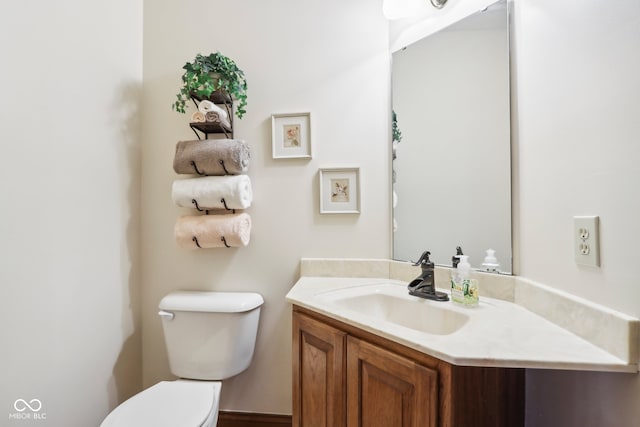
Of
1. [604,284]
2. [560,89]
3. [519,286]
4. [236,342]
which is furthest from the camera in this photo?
Result: [236,342]

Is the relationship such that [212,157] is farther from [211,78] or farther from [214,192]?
[211,78]

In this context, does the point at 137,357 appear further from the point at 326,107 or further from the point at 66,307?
the point at 326,107

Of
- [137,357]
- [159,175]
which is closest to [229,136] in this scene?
[159,175]

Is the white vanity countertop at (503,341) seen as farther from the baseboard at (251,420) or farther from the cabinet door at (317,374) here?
the baseboard at (251,420)

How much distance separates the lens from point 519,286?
91 centimetres

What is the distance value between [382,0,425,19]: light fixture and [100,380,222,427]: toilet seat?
Answer: 1.80 meters

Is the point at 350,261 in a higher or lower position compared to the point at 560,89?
lower

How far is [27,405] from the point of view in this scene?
0.92m

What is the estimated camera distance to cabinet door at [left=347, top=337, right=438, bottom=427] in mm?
648

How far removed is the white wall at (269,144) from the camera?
4.42 feet

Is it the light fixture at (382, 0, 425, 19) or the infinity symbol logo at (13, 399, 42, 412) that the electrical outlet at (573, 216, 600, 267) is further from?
the infinity symbol logo at (13, 399, 42, 412)

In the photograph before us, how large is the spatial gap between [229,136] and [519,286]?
1.41 metres

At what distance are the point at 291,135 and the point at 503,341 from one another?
1185 mm

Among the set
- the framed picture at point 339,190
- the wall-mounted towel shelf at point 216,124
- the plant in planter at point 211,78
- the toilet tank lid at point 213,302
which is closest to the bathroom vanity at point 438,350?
the toilet tank lid at point 213,302
